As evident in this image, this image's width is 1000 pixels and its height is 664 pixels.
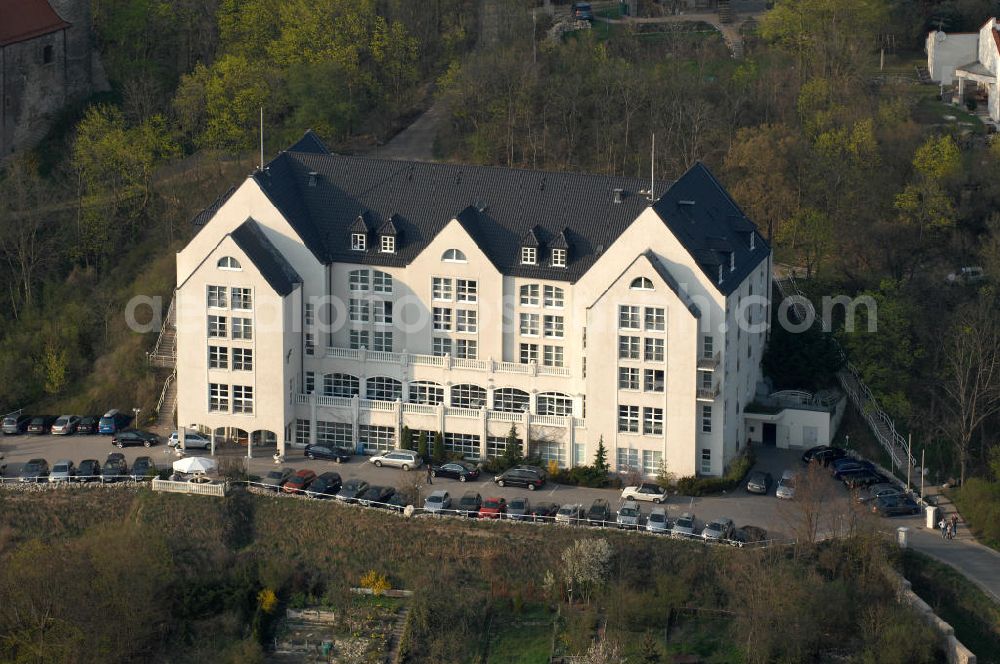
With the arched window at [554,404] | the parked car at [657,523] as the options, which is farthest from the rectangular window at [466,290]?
the parked car at [657,523]

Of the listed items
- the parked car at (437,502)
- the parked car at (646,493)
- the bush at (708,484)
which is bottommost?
the parked car at (437,502)

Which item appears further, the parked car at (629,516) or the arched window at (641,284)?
the arched window at (641,284)

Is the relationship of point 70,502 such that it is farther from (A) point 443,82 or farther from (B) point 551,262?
(A) point 443,82

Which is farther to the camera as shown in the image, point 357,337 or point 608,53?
point 608,53

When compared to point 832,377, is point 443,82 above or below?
above

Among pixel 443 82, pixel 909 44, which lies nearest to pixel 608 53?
pixel 443 82

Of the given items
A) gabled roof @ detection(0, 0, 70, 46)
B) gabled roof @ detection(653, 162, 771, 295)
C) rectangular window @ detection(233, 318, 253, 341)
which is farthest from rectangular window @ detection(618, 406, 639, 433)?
gabled roof @ detection(0, 0, 70, 46)

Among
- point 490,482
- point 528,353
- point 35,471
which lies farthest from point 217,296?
point 490,482

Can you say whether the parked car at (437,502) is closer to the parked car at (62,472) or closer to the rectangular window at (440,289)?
the rectangular window at (440,289)
